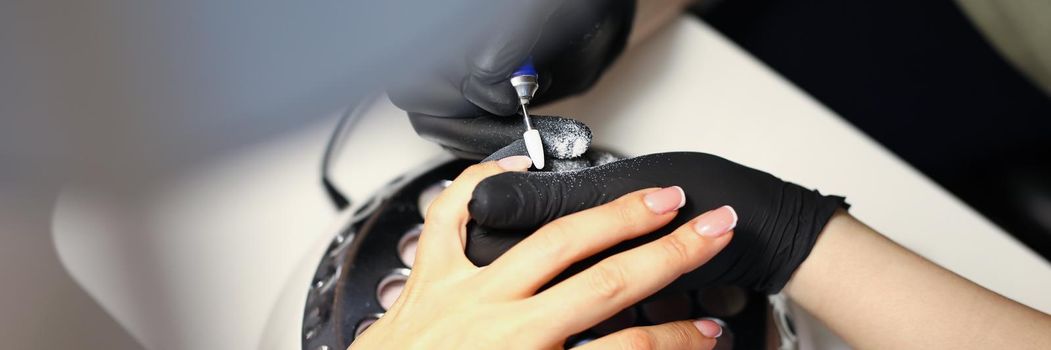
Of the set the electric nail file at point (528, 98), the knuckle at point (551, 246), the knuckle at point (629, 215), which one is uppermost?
the electric nail file at point (528, 98)

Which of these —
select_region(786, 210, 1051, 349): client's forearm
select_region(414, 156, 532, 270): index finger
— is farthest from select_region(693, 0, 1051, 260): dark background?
select_region(414, 156, 532, 270): index finger

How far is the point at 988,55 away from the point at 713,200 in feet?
2.51

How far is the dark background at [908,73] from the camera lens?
3.28 ft

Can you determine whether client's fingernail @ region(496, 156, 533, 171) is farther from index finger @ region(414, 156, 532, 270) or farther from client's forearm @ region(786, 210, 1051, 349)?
client's forearm @ region(786, 210, 1051, 349)

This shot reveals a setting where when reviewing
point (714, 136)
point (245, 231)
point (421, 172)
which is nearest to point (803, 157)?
point (714, 136)

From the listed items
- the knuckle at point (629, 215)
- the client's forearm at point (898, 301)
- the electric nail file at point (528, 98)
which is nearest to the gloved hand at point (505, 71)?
the electric nail file at point (528, 98)

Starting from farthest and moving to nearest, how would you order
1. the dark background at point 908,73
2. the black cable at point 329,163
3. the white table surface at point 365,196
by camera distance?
the dark background at point 908,73 → the black cable at point 329,163 → the white table surface at point 365,196

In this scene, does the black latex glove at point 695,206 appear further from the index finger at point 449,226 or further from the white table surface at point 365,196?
the white table surface at point 365,196

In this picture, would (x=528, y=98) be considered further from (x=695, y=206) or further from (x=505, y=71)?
(x=695, y=206)

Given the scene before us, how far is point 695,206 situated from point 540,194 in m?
0.11

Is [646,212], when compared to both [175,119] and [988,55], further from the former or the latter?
[988,55]

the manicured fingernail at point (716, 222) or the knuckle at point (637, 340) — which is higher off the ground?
the manicured fingernail at point (716, 222)

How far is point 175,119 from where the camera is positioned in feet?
1.10

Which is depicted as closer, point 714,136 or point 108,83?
point 108,83
